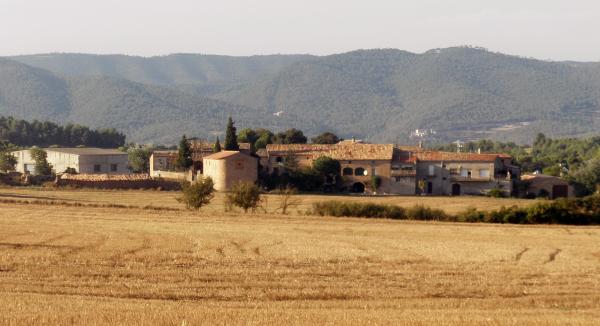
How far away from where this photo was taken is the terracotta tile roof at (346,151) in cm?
8175

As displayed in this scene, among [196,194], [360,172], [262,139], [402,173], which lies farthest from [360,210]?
[262,139]

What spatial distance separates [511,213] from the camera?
49469mm

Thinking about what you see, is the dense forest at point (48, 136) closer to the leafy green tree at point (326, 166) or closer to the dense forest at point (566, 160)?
the dense forest at point (566, 160)

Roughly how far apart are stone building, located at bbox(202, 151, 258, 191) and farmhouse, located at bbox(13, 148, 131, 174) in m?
20.7

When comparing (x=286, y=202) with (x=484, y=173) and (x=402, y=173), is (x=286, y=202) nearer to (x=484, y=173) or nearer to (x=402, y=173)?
(x=402, y=173)

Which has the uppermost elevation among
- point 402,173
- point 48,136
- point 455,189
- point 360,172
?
point 48,136

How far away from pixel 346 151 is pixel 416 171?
6035 mm

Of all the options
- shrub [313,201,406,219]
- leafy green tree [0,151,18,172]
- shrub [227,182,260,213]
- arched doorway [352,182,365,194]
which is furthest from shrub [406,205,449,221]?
leafy green tree [0,151,18,172]

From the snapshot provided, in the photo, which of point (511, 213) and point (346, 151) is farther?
point (346, 151)

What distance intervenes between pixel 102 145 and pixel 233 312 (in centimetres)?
11764

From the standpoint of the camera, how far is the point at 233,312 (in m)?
19.1

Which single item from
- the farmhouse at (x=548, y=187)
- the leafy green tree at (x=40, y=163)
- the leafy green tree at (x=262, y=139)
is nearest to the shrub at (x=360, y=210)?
the farmhouse at (x=548, y=187)

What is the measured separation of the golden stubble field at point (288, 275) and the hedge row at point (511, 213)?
7667mm

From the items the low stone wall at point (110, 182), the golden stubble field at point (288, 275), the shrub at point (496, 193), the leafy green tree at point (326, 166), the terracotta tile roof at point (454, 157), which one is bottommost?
the golden stubble field at point (288, 275)
